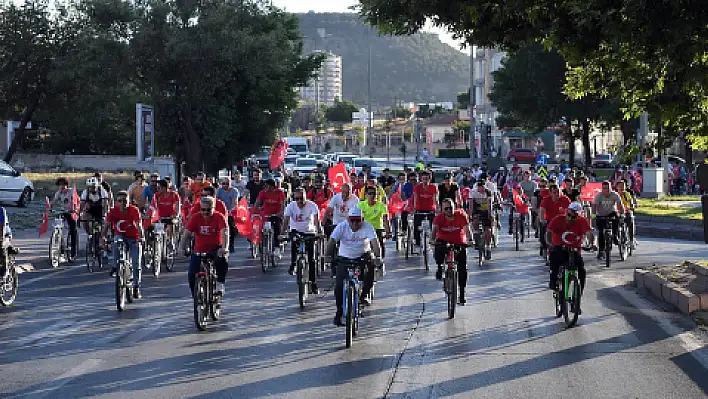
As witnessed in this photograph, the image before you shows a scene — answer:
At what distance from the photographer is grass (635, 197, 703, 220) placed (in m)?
32.9

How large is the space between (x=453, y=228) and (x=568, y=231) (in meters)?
1.65

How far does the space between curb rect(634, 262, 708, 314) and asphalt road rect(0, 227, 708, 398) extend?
0.90ft

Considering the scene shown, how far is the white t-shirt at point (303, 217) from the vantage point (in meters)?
16.2

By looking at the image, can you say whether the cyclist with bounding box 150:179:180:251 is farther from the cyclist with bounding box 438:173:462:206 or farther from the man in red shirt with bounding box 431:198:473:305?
the man in red shirt with bounding box 431:198:473:305

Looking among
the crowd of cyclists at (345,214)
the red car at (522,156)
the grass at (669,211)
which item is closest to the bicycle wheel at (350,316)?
the crowd of cyclists at (345,214)

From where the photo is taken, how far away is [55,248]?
20.9 metres

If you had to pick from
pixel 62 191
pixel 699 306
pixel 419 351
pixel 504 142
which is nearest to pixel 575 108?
pixel 62 191

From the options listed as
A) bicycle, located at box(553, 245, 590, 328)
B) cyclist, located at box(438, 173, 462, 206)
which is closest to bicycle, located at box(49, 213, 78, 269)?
cyclist, located at box(438, 173, 462, 206)

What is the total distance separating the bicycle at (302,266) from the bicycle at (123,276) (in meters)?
2.35

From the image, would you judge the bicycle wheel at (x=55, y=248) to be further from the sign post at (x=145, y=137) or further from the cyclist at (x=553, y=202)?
the sign post at (x=145, y=137)

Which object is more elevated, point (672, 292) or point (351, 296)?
point (351, 296)

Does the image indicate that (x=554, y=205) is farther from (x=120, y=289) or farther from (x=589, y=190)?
(x=120, y=289)

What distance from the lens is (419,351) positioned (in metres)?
11.2

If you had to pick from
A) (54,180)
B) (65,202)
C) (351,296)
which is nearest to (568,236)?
(351,296)
